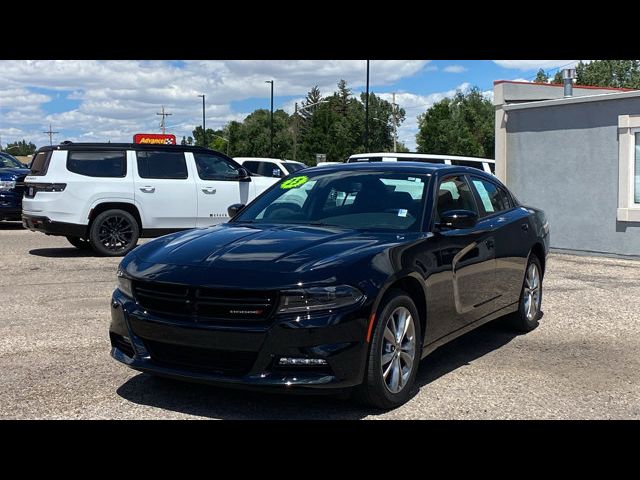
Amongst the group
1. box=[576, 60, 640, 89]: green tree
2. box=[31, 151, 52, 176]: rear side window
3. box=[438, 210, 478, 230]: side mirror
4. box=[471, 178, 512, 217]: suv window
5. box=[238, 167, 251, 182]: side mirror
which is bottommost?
box=[438, 210, 478, 230]: side mirror

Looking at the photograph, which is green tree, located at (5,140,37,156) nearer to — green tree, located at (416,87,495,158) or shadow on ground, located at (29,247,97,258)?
green tree, located at (416,87,495,158)

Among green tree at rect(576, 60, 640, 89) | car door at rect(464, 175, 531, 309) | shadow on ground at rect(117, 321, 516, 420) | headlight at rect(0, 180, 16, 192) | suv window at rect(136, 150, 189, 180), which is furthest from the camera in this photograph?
green tree at rect(576, 60, 640, 89)

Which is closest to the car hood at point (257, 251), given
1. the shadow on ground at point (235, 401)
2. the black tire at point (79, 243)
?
the shadow on ground at point (235, 401)

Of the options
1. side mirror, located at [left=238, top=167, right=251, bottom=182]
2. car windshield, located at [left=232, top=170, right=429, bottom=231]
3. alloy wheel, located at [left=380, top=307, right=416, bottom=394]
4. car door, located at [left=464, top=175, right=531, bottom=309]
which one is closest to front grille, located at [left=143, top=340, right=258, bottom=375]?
alloy wheel, located at [left=380, top=307, right=416, bottom=394]

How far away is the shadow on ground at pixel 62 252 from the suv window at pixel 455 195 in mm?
8310

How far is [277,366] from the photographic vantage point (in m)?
4.17

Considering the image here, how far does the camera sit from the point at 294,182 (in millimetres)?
6230

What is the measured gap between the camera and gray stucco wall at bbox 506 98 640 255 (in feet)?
43.3

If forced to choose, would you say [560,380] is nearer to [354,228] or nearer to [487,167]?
[354,228]

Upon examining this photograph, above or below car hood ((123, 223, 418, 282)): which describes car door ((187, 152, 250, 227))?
above

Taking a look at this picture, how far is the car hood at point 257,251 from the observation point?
4367mm

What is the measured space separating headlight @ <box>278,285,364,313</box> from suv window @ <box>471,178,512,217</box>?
8.13ft
